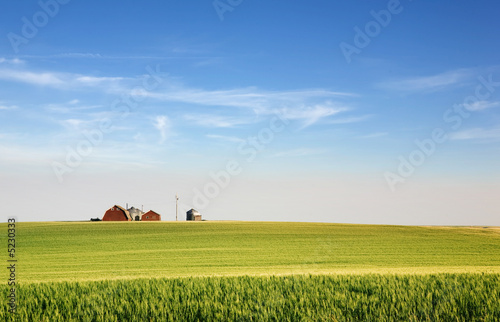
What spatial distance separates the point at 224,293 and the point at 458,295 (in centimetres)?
559

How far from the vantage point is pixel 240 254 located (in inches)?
1179

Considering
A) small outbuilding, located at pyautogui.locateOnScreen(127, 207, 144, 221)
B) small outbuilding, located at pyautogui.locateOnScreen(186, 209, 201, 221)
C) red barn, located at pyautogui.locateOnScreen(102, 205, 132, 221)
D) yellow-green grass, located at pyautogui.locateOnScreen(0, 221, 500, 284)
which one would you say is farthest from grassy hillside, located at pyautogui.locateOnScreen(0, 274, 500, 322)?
small outbuilding, located at pyautogui.locateOnScreen(127, 207, 144, 221)

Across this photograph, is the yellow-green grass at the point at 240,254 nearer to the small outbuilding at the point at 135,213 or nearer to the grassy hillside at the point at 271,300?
the grassy hillside at the point at 271,300

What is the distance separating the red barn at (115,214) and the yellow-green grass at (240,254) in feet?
161

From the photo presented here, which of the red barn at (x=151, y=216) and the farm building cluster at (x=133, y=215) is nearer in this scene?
the farm building cluster at (x=133, y=215)

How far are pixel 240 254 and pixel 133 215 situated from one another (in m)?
80.9

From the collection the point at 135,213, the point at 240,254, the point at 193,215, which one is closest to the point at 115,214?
the point at 135,213

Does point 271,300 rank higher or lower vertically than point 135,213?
lower

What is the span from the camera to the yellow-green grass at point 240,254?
70.7 ft

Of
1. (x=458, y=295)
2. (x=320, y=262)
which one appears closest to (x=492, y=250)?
(x=320, y=262)

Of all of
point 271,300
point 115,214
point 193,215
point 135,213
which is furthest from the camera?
point 135,213

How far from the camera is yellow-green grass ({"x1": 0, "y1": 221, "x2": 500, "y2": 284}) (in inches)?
848

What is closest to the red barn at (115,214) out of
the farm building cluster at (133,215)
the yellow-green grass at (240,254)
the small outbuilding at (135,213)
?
the farm building cluster at (133,215)

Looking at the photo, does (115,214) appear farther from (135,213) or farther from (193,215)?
(193,215)
